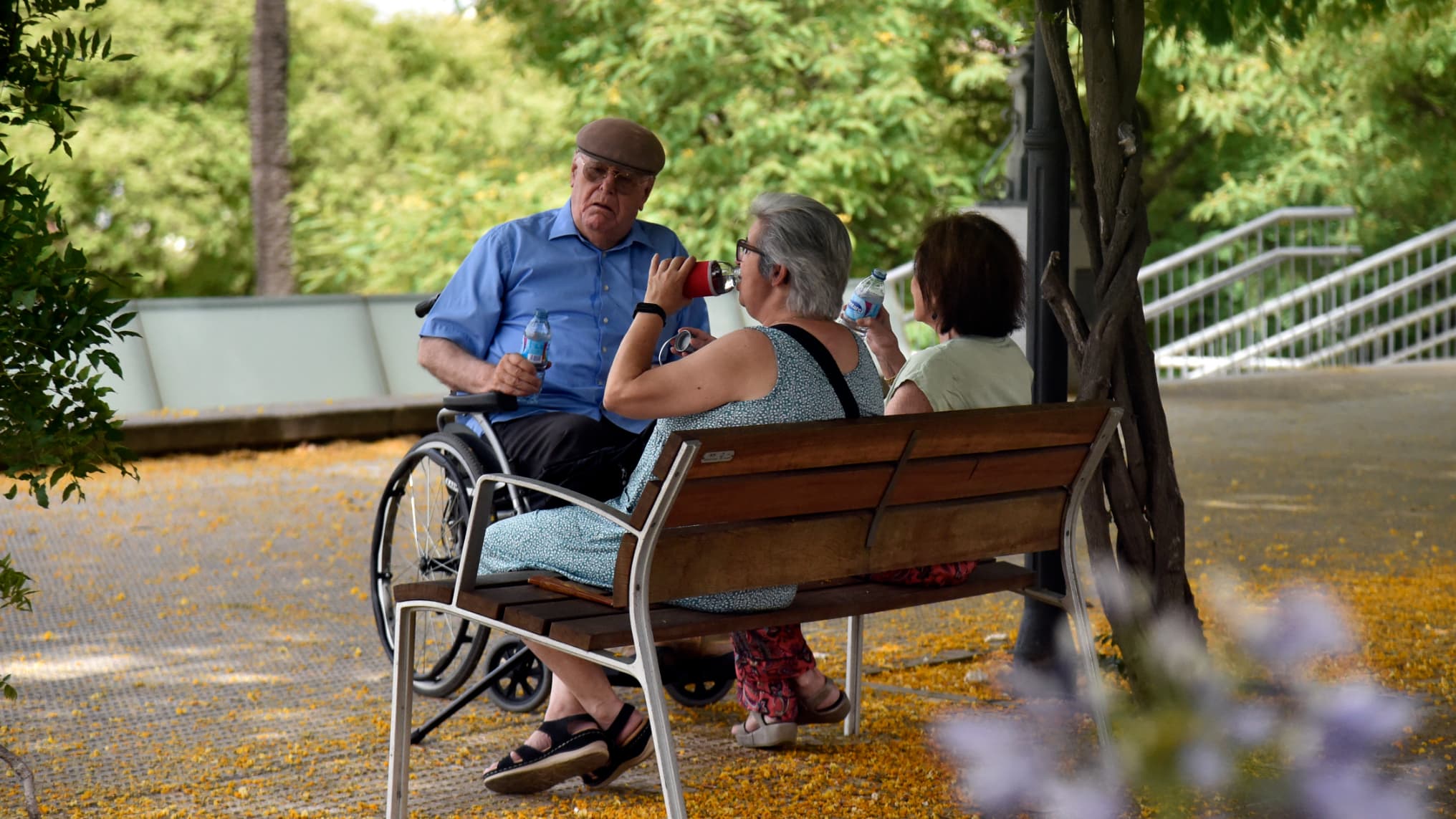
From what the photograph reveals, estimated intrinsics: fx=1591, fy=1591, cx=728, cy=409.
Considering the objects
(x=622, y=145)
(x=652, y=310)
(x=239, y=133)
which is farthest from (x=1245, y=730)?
(x=239, y=133)

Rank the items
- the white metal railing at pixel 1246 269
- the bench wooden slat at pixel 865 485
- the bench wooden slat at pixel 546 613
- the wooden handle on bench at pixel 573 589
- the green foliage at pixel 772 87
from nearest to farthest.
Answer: the bench wooden slat at pixel 865 485, the bench wooden slat at pixel 546 613, the wooden handle on bench at pixel 573 589, the white metal railing at pixel 1246 269, the green foliage at pixel 772 87

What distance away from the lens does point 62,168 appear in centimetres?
2689

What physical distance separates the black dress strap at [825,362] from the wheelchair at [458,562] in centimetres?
102

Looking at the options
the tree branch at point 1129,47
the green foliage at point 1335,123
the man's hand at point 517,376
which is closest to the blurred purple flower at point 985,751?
the man's hand at point 517,376

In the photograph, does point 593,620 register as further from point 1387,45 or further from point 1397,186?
point 1397,186

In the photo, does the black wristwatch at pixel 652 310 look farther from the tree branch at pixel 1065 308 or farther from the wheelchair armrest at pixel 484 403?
the tree branch at pixel 1065 308

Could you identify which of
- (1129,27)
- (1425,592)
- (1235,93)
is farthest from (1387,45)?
(1129,27)

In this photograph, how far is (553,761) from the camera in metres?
3.43

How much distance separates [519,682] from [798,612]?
54.8 inches

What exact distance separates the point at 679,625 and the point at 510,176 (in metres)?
18.0

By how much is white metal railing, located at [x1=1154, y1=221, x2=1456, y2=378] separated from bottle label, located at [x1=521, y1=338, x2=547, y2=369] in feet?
39.1

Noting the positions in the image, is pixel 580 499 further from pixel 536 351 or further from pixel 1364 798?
pixel 1364 798

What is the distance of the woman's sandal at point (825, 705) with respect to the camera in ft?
12.6

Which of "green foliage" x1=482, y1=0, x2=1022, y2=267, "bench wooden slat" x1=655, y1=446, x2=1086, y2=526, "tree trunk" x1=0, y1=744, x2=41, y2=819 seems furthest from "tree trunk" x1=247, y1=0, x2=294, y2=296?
"bench wooden slat" x1=655, y1=446, x2=1086, y2=526
